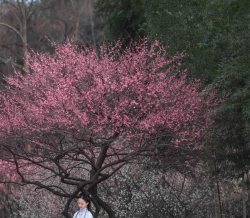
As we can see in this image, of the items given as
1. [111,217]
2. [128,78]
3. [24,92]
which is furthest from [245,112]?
[24,92]

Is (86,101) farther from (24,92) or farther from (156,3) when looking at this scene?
(156,3)

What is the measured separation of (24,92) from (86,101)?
10.5 feet

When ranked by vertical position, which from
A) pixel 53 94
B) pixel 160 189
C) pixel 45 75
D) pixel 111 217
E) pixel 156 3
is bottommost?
pixel 111 217

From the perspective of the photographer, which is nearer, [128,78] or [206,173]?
[128,78]

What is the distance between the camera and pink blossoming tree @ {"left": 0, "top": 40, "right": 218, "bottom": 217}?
955cm

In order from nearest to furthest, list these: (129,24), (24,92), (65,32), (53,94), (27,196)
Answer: (53,94), (24,92), (27,196), (129,24), (65,32)

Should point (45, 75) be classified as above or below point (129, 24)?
below

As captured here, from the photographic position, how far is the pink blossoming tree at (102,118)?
9547 millimetres

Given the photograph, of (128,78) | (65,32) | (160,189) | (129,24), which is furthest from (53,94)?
(65,32)

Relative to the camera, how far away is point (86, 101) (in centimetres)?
976

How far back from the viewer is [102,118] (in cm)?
961

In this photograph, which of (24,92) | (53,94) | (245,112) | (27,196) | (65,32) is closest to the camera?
(245,112)

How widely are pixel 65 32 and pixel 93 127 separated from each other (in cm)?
2491

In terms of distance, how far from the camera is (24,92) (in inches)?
489
